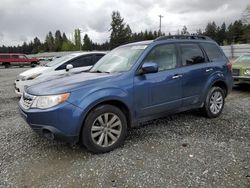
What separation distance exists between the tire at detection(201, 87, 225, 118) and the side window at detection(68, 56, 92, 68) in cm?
468

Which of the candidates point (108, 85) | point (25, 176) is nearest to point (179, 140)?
point (108, 85)

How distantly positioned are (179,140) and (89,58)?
17.9ft

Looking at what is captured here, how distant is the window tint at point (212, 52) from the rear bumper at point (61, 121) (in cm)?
335

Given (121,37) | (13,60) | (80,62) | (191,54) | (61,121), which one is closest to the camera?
(61,121)

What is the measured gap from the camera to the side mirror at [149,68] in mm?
4363

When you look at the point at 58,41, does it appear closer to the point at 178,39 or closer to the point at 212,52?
the point at 212,52

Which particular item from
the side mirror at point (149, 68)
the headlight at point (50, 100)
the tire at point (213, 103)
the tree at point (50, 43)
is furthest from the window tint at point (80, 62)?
the tree at point (50, 43)

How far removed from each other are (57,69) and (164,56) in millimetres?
4680

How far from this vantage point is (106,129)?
411 cm

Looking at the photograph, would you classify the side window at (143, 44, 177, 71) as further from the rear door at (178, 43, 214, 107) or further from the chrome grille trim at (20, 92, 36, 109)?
the chrome grille trim at (20, 92, 36, 109)

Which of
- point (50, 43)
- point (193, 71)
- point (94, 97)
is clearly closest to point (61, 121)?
point (94, 97)

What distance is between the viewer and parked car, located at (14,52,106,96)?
8.23m

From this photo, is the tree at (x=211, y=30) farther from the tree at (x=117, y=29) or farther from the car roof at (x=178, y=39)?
the car roof at (x=178, y=39)

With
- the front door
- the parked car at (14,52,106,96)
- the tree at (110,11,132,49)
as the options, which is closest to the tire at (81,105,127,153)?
the front door
